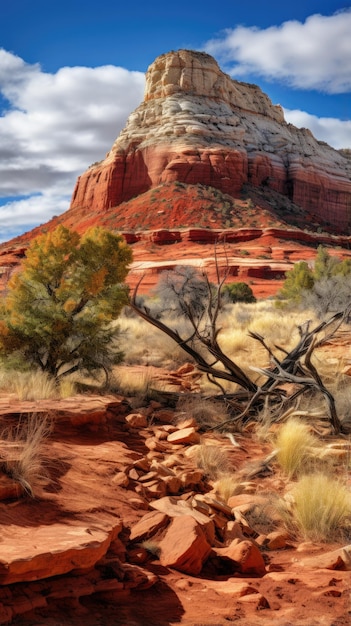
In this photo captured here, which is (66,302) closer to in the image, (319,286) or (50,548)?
(50,548)

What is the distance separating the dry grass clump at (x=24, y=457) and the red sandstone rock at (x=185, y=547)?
1.06m

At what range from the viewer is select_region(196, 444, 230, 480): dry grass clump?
5.57 metres

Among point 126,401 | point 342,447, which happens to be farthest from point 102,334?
point 342,447

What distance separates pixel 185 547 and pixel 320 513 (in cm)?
144

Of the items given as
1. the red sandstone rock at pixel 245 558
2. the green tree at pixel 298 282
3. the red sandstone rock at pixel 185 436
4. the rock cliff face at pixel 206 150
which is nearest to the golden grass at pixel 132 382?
the red sandstone rock at pixel 185 436

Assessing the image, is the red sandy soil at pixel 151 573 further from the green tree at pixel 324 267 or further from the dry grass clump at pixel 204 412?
the green tree at pixel 324 267

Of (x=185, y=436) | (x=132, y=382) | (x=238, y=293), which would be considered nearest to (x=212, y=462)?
(x=185, y=436)

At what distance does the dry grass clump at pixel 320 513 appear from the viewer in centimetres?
432

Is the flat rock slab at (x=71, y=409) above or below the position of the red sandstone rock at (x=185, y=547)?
above

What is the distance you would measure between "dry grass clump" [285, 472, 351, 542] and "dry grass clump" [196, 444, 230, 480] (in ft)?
3.29

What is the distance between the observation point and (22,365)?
863 cm

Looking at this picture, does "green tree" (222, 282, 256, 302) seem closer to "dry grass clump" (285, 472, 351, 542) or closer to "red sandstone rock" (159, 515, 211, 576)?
"dry grass clump" (285, 472, 351, 542)

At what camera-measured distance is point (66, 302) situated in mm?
8961

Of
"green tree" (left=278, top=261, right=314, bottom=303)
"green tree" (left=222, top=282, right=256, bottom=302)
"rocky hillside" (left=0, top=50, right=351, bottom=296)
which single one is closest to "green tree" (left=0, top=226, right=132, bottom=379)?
"green tree" (left=278, top=261, right=314, bottom=303)
